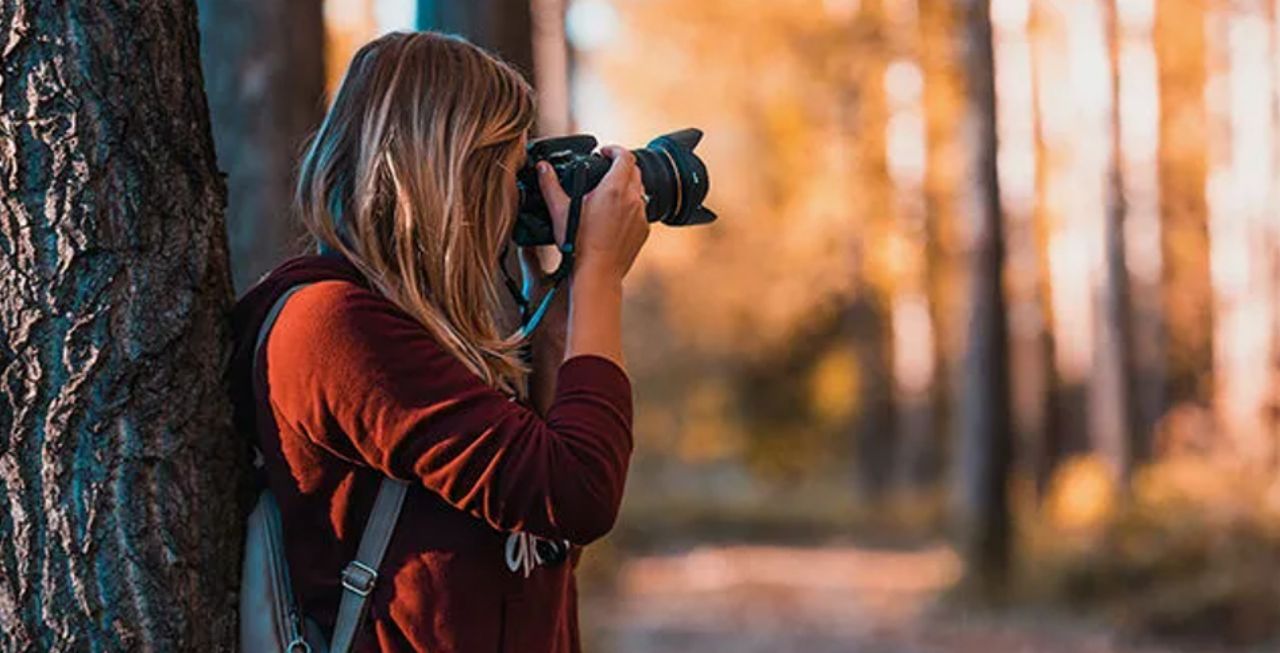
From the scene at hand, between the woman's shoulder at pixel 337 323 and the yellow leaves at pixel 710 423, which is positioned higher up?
the woman's shoulder at pixel 337 323

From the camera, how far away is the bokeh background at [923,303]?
13.3 m

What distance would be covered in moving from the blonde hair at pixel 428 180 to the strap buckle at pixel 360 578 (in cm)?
31

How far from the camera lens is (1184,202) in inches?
1201

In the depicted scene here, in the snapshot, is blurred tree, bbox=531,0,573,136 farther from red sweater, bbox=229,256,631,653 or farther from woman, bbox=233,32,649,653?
red sweater, bbox=229,256,631,653

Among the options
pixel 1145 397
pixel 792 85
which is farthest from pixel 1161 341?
pixel 792 85

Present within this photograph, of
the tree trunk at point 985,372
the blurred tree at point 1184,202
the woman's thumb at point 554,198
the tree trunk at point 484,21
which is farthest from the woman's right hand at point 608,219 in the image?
the blurred tree at point 1184,202

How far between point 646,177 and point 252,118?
4325mm

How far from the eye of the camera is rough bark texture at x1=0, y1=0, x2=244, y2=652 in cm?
264

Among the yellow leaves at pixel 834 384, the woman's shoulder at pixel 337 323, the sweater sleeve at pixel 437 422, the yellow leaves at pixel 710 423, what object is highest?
the woman's shoulder at pixel 337 323

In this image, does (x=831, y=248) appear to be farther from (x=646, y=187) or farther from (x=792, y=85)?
(x=646, y=187)

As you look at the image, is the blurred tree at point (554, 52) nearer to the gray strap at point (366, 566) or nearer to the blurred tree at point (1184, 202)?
the blurred tree at point (1184, 202)

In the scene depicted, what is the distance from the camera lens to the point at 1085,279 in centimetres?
2533

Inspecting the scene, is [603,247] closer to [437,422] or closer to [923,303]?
[437,422]

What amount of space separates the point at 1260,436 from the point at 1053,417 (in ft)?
18.2
